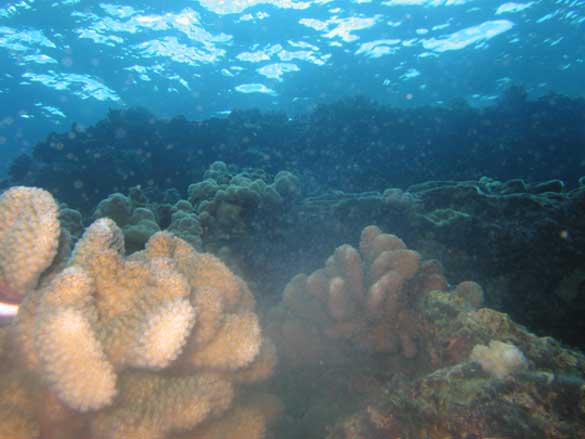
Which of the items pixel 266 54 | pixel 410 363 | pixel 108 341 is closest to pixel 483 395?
pixel 410 363

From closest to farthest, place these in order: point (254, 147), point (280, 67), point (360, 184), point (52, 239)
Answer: point (52, 239) → point (360, 184) → point (254, 147) → point (280, 67)

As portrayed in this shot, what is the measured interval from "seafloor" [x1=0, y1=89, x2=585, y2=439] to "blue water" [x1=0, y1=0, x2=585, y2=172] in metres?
11.3

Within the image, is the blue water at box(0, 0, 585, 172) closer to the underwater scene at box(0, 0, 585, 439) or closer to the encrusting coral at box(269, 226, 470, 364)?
the underwater scene at box(0, 0, 585, 439)

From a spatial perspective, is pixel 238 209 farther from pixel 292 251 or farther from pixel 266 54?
pixel 266 54

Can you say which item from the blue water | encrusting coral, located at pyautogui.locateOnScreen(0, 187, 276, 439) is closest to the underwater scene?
encrusting coral, located at pyautogui.locateOnScreen(0, 187, 276, 439)

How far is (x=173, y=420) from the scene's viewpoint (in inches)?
79.5

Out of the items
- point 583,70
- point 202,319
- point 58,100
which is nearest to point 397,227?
point 202,319

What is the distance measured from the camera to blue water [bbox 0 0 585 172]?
15766 millimetres

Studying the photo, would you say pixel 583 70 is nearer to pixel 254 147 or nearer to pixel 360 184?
pixel 360 184

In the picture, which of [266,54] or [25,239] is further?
[266,54]

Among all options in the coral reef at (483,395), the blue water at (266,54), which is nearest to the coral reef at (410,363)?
the coral reef at (483,395)

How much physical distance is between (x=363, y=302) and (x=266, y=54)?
18413 millimetres

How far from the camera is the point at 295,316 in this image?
4.15 m

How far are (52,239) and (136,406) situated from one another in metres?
1.06
